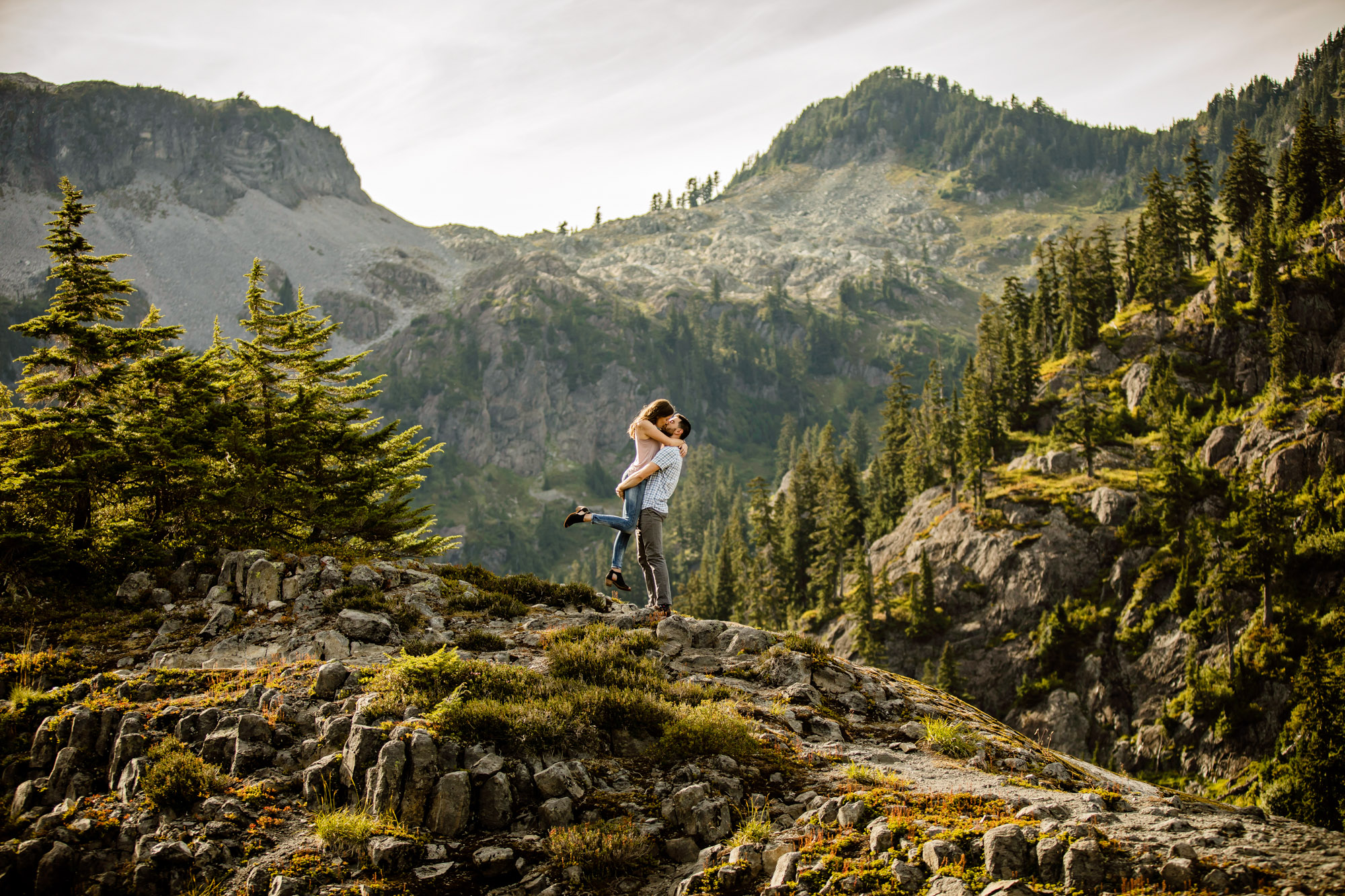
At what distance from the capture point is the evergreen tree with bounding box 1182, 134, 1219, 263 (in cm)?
10694

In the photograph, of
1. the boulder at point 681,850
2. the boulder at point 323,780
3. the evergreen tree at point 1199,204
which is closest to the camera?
the boulder at point 681,850

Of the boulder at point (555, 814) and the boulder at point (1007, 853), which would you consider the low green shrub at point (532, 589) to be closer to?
the boulder at point (555, 814)

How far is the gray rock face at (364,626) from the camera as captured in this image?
49.9ft

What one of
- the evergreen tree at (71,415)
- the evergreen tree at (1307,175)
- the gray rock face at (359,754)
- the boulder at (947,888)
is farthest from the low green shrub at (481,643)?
the evergreen tree at (1307,175)

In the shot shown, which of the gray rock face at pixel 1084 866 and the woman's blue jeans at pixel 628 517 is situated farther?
the woman's blue jeans at pixel 628 517

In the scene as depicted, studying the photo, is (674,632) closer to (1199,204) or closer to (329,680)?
(329,680)

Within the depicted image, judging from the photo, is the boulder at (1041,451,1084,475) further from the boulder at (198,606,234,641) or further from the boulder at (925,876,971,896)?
the boulder at (925,876,971,896)

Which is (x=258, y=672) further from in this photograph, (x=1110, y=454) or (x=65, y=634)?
(x=1110, y=454)

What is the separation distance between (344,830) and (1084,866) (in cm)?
824

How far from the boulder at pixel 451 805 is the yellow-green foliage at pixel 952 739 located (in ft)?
25.5

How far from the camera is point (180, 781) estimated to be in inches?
395

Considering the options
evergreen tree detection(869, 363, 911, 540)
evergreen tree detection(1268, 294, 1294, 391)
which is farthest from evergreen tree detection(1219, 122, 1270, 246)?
evergreen tree detection(869, 363, 911, 540)

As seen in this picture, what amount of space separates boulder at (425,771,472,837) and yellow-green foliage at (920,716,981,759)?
7.78 meters

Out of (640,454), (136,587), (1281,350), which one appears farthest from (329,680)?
(1281,350)
